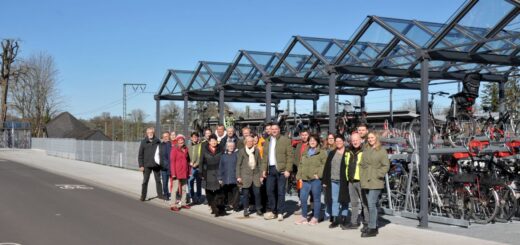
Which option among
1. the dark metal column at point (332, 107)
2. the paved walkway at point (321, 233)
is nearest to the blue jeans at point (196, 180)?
the paved walkway at point (321, 233)

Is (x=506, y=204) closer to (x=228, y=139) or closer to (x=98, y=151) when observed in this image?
(x=228, y=139)

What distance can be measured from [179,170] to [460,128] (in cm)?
626

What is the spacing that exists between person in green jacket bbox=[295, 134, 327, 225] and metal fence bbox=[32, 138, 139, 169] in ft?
52.6

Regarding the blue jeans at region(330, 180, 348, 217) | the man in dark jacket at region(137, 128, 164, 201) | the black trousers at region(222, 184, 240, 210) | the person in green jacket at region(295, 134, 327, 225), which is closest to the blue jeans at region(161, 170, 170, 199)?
the man in dark jacket at region(137, 128, 164, 201)

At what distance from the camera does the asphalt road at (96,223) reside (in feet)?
29.7

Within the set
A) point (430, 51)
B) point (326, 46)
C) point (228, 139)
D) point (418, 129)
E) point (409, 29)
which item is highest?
point (326, 46)

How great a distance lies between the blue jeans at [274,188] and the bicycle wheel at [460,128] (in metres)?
3.70

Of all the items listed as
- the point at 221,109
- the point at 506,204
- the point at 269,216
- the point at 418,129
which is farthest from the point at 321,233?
the point at 221,109

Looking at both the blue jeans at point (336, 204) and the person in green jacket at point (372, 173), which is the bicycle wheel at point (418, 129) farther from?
the person in green jacket at point (372, 173)

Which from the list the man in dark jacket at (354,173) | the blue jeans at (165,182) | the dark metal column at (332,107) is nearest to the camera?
the man in dark jacket at (354,173)

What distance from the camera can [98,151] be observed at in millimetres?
32344

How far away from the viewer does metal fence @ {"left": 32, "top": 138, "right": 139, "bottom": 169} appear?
88.5 ft

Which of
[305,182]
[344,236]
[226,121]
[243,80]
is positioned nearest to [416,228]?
[344,236]

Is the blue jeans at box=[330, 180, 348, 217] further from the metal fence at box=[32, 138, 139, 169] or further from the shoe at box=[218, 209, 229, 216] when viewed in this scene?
the metal fence at box=[32, 138, 139, 169]
